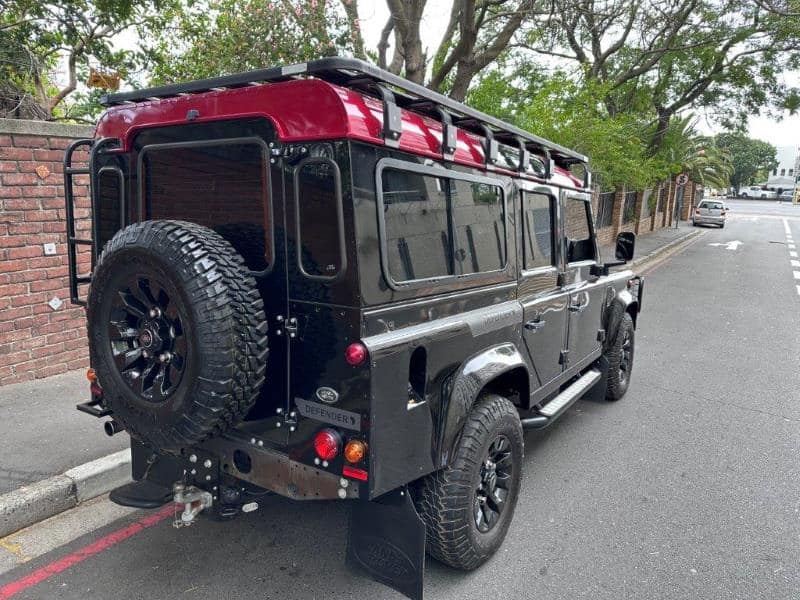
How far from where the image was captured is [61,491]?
3328 millimetres

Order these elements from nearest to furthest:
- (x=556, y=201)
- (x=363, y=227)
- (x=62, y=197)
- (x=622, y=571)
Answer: (x=363, y=227) < (x=622, y=571) < (x=556, y=201) < (x=62, y=197)

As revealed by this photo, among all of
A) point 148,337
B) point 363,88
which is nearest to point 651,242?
point 363,88

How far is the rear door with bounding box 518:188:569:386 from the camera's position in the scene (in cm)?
355

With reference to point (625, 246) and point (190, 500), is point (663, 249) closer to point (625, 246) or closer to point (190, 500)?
point (625, 246)

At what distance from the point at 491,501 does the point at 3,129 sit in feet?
14.8

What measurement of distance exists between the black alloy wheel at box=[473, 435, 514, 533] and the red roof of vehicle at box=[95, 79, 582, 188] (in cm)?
150

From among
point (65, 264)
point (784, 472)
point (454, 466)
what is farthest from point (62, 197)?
point (784, 472)

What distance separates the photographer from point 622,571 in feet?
9.68

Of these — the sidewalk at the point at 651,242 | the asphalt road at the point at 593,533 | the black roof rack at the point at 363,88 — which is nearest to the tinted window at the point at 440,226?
the black roof rack at the point at 363,88

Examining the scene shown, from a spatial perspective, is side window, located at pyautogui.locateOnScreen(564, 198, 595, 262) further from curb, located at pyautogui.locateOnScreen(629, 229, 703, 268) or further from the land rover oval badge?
curb, located at pyautogui.locateOnScreen(629, 229, 703, 268)

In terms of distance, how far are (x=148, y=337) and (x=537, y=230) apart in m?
2.48

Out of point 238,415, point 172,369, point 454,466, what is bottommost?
point 454,466

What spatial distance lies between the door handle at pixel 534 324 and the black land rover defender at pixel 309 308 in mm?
409

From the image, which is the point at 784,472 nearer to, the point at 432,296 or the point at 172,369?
the point at 432,296
